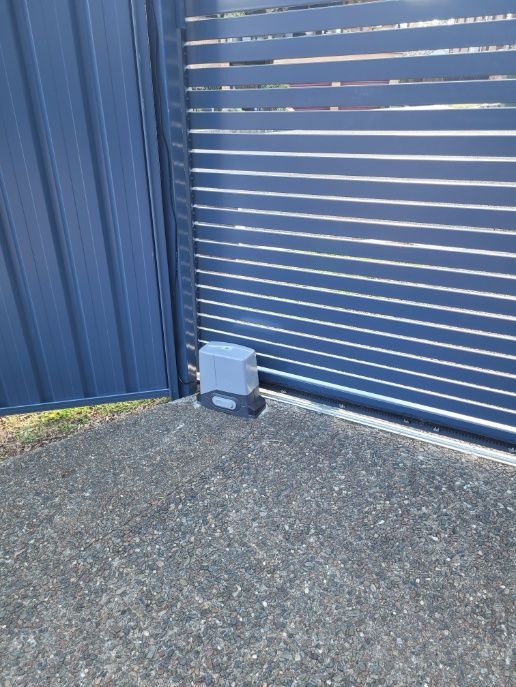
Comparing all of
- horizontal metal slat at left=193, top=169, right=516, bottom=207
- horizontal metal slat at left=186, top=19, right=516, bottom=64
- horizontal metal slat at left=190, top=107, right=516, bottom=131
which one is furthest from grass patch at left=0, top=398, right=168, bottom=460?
horizontal metal slat at left=186, top=19, right=516, bottom=64

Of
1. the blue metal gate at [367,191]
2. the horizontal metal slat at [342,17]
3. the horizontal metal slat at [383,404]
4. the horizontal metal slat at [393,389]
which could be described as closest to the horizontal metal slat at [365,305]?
the blue metal gate at [367,191]

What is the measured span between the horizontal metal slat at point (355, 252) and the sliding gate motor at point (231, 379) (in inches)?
27.9

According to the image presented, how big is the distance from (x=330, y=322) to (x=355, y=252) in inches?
18.8

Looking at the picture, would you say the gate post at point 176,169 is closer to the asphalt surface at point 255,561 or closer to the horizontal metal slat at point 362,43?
the horizontal metal slat at point 362,43

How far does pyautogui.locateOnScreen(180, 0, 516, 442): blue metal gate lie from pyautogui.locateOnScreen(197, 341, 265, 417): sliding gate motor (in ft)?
0.86

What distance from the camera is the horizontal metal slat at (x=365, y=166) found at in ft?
7.88

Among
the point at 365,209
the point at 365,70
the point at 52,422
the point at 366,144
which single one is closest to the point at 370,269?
the point at 365,209

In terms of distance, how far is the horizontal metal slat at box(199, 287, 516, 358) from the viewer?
8.89 feet

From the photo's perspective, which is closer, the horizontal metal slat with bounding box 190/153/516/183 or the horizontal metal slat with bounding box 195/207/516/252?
the horizontal metal slat with bounding box 190/153/516/183

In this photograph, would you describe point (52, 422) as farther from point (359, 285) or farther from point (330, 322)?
point (359, 285)

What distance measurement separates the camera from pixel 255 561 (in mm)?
2223

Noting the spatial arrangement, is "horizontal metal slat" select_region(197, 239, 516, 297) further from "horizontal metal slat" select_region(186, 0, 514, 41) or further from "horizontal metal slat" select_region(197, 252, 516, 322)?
"horizontal metal slat" select_region(186, 0, 514, 41)

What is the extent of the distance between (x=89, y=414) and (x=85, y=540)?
148 cm

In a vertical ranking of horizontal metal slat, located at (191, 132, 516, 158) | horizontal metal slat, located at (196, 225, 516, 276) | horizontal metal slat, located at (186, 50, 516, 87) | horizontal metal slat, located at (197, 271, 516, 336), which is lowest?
horizontal metal slat, located at (197, 271, 516, 336)
